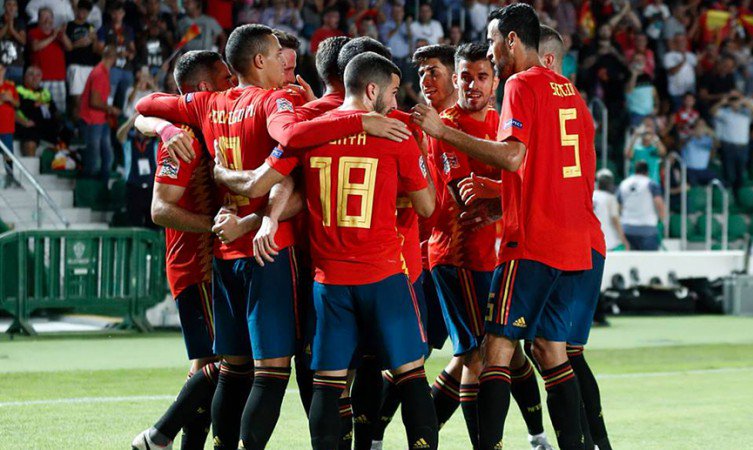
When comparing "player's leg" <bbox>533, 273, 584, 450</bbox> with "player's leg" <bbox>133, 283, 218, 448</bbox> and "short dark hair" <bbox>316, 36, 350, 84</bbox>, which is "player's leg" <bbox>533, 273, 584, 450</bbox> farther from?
"player's leg" <bbox>133, 283, 218, 448</bbox>

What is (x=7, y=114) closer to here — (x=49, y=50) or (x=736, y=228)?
(x=49, y=50)

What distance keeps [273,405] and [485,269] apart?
1680 millimetres

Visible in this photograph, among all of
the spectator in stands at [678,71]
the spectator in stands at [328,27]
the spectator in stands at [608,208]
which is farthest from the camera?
the spectator in stands at [678,71]

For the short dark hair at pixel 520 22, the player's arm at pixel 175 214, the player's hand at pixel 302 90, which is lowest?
the player's arm at pixel 175 214

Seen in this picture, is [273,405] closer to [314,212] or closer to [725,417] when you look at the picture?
[314,212]

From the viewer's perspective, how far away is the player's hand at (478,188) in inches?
276

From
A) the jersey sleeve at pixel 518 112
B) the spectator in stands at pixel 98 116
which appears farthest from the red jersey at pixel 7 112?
Answer: the jersey sleeve at pixel 518 112

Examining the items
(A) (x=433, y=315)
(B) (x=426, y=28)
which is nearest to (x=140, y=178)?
(B) (x=426, y=28)

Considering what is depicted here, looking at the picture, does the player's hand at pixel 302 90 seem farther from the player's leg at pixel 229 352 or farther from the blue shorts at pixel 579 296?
the blue shorts at pixel 579 296

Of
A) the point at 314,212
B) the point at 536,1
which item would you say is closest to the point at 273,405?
the point at 314,212

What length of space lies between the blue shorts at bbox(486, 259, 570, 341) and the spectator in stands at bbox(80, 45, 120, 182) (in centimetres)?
1240

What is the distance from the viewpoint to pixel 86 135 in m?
18.1

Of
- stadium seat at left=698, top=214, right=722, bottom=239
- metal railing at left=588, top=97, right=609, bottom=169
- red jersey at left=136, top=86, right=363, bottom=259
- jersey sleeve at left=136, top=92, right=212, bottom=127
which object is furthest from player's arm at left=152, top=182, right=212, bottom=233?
stadium seat at left=698, top=214, right=722, bottom=239

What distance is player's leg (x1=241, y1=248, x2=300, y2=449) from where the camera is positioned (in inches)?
243
